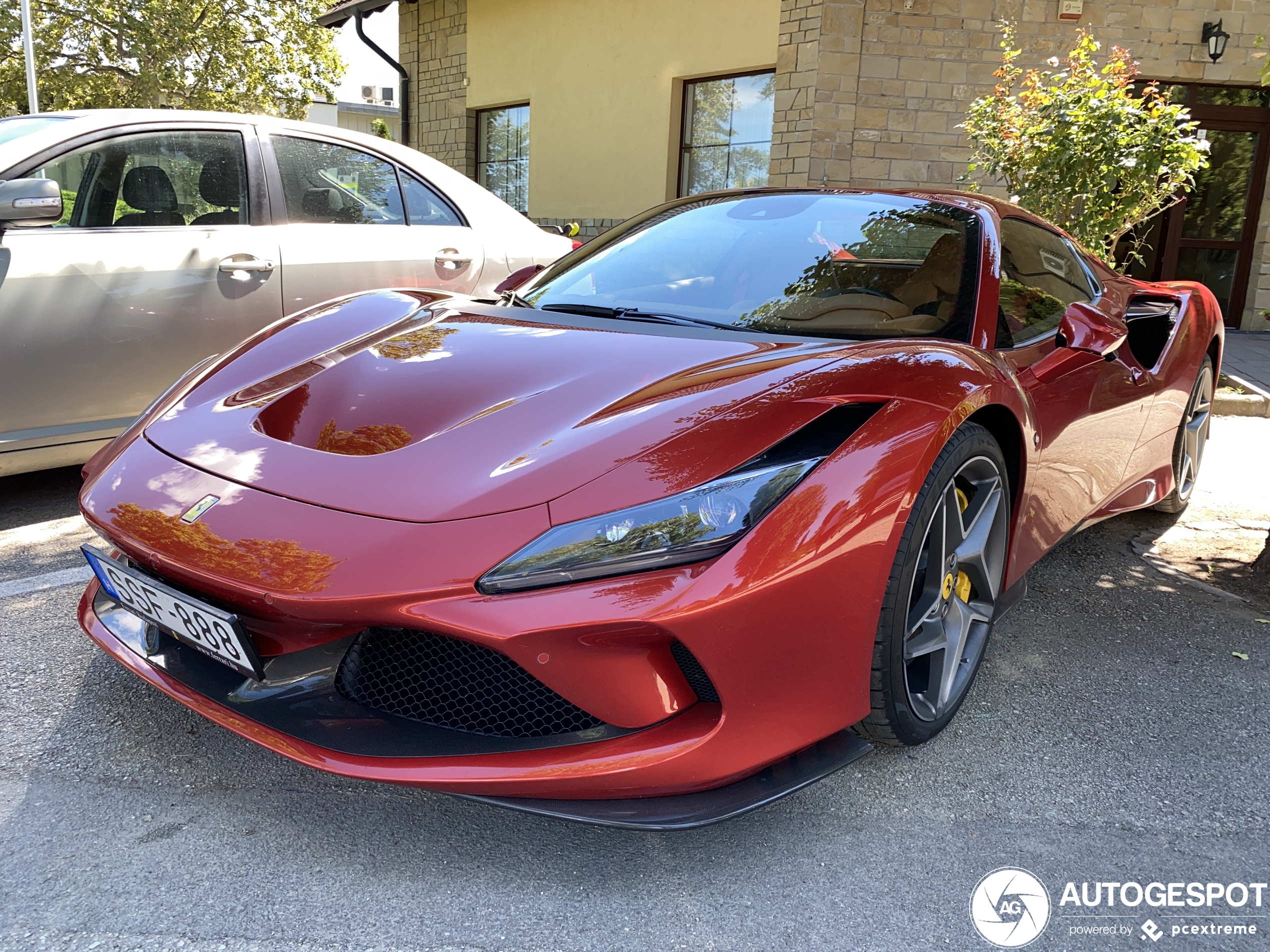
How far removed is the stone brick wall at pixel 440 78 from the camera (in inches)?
523

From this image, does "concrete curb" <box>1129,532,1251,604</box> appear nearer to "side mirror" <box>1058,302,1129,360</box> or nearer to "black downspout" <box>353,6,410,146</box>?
"side mirror" <box>1058,302,1129,360</box>

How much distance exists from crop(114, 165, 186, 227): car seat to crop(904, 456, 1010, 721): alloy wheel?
298cm

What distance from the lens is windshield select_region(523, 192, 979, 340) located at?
2391mm

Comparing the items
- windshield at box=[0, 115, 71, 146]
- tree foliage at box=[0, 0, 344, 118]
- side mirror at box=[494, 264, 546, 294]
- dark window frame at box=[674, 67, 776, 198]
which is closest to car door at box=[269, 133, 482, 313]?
windshield at box=[0, 115, 71, 146]

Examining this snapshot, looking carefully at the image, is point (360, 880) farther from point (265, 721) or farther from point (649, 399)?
point (649, 399)

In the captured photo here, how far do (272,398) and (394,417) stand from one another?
0.36 metres

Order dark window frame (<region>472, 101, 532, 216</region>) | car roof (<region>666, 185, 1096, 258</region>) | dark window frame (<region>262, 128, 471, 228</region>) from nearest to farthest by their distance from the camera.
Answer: car roof (<region>666, 185, 1096, 258</region>) → dark window frame (<region>262, 128, 471, 228</region>) → dark window frame (<region>472, 101, 532, 216</region>)

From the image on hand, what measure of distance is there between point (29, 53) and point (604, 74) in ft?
45.3

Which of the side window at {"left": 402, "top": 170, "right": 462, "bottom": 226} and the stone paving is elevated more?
the side window at {"left": 402, "top": 170, "right": 462, "bottom": 226}

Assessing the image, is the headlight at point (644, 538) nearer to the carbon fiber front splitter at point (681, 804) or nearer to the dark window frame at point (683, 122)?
the carbon fiber front splitter at point (681, 804)

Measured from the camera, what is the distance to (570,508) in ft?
5.27

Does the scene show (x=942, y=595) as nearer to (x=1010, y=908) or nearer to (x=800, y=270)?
(x=1010, y=908)

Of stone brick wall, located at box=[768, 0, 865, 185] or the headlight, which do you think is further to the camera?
stone brick wall, located at box=[768, 0, 865, 185]

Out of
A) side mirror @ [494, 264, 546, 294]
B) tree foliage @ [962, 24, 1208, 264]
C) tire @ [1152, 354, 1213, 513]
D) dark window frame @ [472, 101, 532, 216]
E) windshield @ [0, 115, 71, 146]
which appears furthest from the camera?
dark window frame @ [472, 101, 532, 216]
